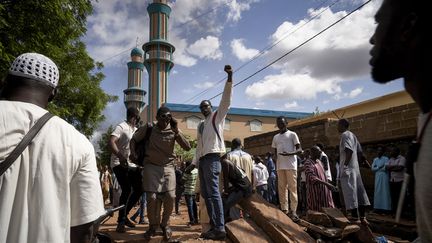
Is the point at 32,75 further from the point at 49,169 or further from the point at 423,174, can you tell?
the point at 423,174

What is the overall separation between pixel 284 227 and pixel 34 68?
4107 millimetres

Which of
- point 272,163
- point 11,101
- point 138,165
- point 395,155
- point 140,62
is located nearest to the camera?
point 11,101

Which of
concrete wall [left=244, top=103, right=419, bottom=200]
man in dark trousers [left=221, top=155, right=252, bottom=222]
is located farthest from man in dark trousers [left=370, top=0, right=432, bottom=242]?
concrete wall [left=244, top=103, right=419, bottom=200]

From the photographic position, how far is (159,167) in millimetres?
4641

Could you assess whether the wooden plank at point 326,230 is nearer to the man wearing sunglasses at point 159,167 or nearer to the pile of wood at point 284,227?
the pile of wood at point 284,227

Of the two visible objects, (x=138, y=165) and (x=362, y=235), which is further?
(x=362, y=235)

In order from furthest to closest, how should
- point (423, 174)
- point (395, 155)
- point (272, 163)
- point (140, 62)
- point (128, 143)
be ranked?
1. point (140, 62)
2. point (272, 163)
3. point (395, 155)
4. point (128, 143)
5. point (423, 174)

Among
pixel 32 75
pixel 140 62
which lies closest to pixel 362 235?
pixel 32 75

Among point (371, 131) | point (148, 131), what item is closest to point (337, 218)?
point (148, 131)

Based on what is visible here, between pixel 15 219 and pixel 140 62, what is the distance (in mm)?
45801

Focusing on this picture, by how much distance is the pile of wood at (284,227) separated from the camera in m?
4.67

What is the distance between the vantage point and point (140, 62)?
149ft

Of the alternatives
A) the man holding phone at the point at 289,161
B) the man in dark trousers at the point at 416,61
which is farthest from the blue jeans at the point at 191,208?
the man in dark trousers at the point at 416,61

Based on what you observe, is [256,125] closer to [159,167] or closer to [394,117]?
[394,117]
